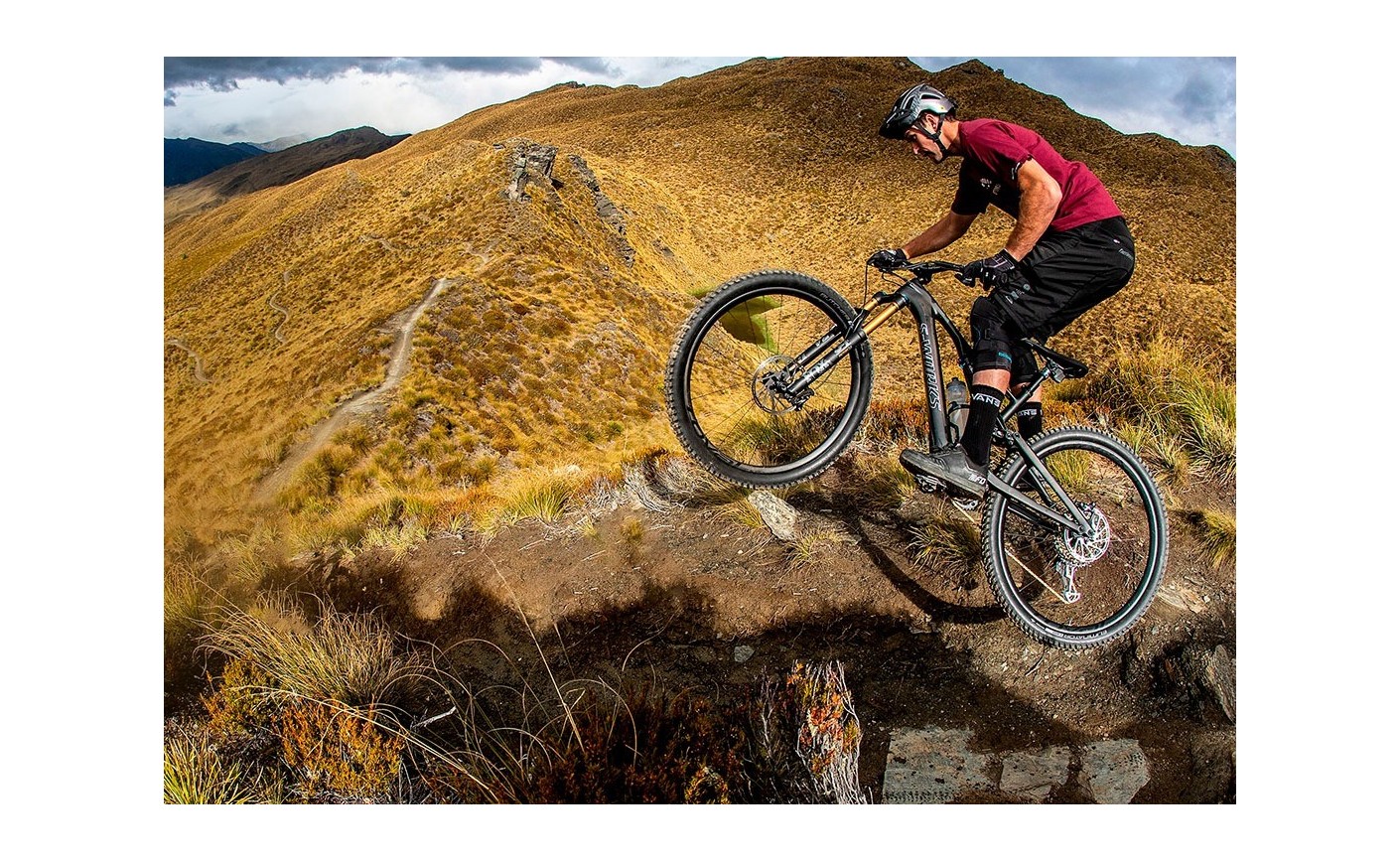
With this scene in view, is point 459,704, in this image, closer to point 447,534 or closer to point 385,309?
point 447,534

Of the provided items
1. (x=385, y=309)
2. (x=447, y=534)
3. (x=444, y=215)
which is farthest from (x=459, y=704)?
(x=444, y=215)

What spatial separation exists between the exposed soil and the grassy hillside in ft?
5.24

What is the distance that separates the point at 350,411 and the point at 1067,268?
5974 millimetres

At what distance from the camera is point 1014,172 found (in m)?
3.77

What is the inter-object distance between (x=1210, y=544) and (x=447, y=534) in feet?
15.3

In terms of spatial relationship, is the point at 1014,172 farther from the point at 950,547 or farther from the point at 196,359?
the point at 196,359

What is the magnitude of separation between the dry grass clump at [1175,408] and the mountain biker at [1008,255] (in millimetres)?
1911

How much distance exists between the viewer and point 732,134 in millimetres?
17969

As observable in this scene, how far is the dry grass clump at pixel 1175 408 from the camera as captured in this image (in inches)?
211

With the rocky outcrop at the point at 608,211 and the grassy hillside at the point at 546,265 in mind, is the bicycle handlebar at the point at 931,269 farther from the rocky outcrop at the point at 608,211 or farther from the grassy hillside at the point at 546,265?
the rocky outcrop at the point at 608,211

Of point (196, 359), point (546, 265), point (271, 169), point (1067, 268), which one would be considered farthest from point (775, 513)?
point (271, 169)

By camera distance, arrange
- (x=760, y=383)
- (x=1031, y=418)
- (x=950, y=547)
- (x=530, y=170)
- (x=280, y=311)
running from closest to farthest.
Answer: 1. (x=760, y=383)
2. (x=1031, y=418)
3. (x=950, y=547)
4. (x=280, y=311)
5. (x=530, y=170)

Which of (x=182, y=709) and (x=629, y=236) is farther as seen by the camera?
(x=629, y=236)

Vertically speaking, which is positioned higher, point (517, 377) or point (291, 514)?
point (517, 377)
